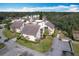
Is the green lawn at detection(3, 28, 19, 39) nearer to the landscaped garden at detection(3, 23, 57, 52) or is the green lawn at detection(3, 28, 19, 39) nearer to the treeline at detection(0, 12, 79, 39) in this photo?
the landscaped garden at detection(3, 23, 57, 52)

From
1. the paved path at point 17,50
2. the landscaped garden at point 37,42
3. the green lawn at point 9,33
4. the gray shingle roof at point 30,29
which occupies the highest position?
the gray shingle roof at point 30,29

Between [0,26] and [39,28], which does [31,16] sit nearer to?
[39,28]

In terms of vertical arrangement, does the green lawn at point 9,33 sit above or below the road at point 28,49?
above

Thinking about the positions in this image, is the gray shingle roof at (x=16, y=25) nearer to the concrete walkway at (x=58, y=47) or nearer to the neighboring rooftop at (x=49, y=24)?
the neighboring rooftop at (x=49, y=24)

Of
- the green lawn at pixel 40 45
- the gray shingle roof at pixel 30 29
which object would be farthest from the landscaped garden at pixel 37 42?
the gray shingle roof at pixel 30 29

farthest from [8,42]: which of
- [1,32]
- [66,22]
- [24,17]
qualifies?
[66,22]

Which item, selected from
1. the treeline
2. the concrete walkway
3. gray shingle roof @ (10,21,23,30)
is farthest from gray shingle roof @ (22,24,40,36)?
the concrete walkway

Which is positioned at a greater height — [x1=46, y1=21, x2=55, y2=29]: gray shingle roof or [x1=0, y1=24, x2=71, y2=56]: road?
[x1=46, y1=21, x2=55, y2=29]: gray shingle roof

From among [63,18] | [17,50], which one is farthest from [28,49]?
[63,18]
